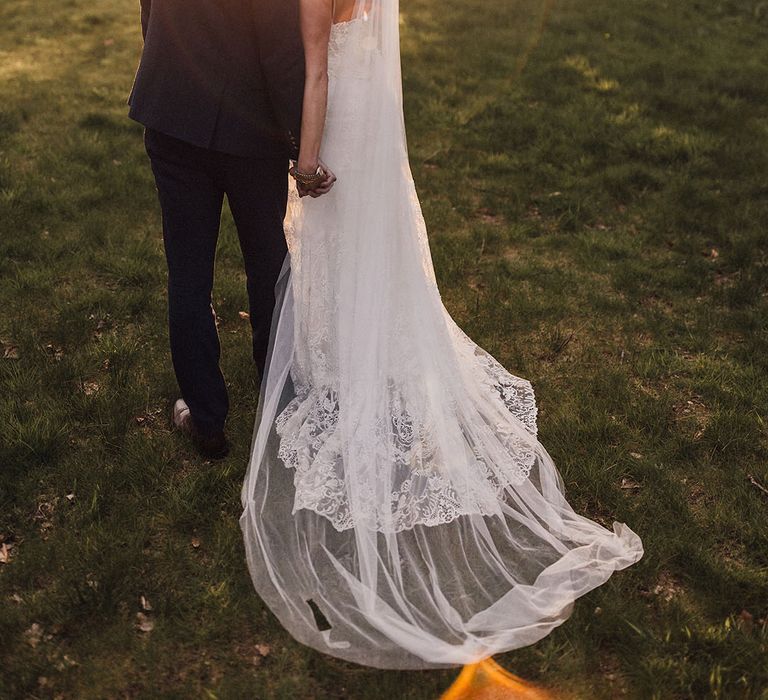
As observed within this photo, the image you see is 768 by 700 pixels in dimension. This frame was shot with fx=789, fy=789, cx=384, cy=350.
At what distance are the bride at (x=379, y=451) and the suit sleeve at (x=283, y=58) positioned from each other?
4cm

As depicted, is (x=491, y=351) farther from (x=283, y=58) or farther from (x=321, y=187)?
(x=283, y=58)

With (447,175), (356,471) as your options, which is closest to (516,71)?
(447,175)

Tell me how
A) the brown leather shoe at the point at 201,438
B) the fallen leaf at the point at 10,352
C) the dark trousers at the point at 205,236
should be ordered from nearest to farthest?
1. the dark trousers at the point at 205,236
2. the brown leather shoe at the point at 201,438
3. the fallen leaf at the point at 10,352

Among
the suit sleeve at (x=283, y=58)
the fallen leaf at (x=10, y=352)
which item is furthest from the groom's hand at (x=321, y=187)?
the fallen leaf at (x=10, y=352)

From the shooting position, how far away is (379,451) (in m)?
3.21

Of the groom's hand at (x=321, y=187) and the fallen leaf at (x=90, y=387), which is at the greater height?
the groom's hand at (x=321, y=187)

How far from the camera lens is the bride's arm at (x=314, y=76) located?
2723 millimetres

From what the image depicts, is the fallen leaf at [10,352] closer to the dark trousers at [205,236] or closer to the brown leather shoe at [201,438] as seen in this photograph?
the brown leather shoe at [201,438]

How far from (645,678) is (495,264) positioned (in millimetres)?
3116

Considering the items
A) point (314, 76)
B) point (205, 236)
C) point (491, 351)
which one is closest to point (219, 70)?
point (314, 76)

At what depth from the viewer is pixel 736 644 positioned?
9.16 ft

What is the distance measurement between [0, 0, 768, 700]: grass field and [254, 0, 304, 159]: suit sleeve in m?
1.55

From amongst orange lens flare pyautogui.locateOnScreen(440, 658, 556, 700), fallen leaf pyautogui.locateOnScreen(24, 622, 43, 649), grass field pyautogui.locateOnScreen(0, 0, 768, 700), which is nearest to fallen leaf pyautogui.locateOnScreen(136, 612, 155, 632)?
grass field pyautogui.locateOnScreen(0, 0, 768, 700)

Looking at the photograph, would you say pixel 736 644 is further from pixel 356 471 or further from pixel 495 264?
pixel 495 264
